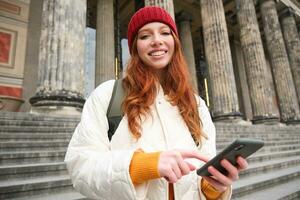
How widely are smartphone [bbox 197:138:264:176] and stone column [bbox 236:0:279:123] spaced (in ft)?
41.2

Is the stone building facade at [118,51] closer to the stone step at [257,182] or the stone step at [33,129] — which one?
the stone step at [33,129]

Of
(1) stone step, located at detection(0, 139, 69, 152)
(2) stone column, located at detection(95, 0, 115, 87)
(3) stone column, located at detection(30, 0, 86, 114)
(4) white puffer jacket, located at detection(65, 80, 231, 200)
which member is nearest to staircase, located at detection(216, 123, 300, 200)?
(1) stone step, located at detection(0, 139, 69, 152)

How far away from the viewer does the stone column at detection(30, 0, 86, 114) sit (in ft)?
17.7

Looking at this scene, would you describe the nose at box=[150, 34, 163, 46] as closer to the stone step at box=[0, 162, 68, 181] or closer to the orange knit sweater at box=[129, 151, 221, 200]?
the orange knit sweater at box=[129, 151, 221, 200]

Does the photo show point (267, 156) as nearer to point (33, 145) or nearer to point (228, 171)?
point (33, 145)

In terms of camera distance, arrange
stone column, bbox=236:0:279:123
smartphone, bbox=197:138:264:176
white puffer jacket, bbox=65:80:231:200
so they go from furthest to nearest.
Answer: stone column, bbox=236:0:279:123 → white puffer jacket, bbox=65:80:231:200 → smartphone, bbox=197:138:264:176

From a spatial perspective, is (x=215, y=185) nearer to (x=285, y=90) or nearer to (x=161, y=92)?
(x=161, y=92)

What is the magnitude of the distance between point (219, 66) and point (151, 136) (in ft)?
32.7

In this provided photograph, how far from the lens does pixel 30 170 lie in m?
2.97

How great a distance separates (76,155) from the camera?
92 cm

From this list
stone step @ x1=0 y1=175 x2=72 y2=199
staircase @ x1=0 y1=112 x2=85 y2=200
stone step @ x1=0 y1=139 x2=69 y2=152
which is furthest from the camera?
stone step @ x1=0 y1=139 x2=69 y2=152

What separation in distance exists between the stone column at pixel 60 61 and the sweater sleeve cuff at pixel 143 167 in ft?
16.0

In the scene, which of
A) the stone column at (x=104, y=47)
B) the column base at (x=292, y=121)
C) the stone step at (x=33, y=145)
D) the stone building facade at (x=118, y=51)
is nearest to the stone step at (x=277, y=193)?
the stone step at (x=33, y=145)

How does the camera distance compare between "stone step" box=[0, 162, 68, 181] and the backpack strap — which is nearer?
the backpack strap
